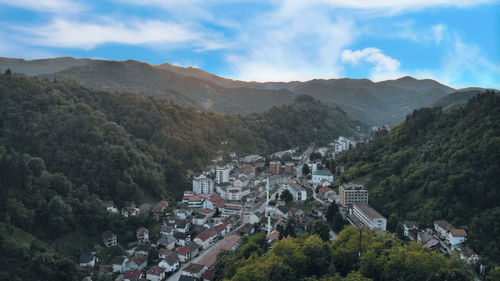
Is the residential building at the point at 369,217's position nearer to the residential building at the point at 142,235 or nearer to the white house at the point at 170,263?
the white house at the point at 170,263

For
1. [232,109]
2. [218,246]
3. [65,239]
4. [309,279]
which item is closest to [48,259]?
[65,239]

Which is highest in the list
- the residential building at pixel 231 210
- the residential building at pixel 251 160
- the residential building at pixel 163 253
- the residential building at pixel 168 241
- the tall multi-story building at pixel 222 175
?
the residential building at pixel 251 160

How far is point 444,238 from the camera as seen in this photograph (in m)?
23.2

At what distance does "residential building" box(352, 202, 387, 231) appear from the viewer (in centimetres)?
2552

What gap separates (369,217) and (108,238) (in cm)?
1896

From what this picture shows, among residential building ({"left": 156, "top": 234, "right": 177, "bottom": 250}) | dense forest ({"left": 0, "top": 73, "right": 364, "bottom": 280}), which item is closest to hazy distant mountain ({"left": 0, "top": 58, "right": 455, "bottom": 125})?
dense forest ({"left": 0, "top": 73, "right": 364, "bottom": 280})

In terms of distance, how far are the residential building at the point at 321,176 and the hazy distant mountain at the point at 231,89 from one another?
151 ft

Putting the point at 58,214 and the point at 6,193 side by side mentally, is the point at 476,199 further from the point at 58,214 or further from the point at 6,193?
the point at 6,193

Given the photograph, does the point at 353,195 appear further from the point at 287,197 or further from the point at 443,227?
the point at 443,227

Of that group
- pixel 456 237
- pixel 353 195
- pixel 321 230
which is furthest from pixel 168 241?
pixel 456 237

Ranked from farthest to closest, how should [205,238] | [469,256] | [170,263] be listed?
[205,238]
[170,263]
[469,256]

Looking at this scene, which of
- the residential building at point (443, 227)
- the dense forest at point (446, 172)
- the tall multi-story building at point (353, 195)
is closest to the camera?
the residential building at point (443, 227)

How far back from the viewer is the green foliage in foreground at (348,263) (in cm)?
1617

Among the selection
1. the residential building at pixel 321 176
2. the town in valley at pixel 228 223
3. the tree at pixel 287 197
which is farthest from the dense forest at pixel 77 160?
the residential building at pixel 321 176
